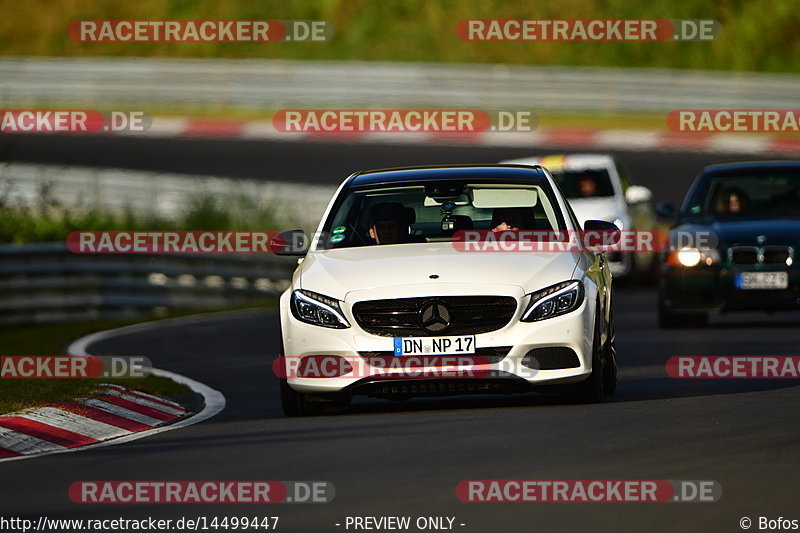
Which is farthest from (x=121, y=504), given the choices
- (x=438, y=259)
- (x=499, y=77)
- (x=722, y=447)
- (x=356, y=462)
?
(x=499, y=77)

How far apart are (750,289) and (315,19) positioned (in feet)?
123

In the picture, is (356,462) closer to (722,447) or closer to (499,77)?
(722,447)

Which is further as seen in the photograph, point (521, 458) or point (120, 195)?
point (120, 195)

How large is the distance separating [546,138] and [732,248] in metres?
20.5

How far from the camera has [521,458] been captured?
A: 922 centimetres

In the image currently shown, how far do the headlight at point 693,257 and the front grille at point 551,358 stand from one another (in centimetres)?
681

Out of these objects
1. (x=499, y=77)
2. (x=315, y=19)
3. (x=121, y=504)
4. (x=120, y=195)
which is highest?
(x=315, y=19)

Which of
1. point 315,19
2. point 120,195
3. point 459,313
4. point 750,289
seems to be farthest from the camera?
point 315,19

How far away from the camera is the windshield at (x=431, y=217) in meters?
12.2

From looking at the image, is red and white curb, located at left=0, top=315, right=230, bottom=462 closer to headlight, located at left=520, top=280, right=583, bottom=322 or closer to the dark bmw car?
headlight, located at left=520, top=280, right=583, bottom=322

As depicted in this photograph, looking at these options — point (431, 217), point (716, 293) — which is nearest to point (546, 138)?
point (716, 293)

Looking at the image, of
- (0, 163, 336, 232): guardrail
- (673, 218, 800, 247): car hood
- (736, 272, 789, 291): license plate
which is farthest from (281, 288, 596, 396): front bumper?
(0, 163, 336, 232): guardrail

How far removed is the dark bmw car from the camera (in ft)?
57.8

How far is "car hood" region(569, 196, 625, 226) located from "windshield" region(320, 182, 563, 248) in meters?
12.0
